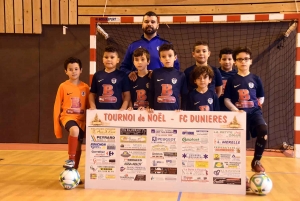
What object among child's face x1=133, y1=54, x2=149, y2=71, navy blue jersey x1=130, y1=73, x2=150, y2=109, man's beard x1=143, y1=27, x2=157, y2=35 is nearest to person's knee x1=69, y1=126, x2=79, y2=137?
navy blue jersey x1=130, y1=73, x2=150, y2=109

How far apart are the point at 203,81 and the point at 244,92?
0.53 metres

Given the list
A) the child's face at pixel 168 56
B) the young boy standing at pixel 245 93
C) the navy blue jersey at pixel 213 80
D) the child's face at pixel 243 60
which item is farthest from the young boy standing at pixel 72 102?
the child's face at pixel 243 60

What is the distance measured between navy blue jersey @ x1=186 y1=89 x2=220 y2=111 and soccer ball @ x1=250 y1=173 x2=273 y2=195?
87 centimetres

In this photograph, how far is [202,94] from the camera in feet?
13.4

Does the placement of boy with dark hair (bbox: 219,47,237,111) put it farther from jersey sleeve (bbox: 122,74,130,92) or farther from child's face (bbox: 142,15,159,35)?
jersey sleeve (bbox: 122,74,130,92)

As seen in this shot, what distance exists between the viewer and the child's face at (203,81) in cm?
400

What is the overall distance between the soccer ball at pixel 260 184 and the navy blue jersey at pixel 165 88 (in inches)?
45.1

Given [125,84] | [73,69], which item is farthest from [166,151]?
[73,69]

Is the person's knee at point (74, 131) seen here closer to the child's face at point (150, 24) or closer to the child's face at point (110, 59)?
the child's face at point (110, 59)

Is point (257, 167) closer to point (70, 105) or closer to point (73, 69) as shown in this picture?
point (70, 105)

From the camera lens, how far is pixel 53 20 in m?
8.09

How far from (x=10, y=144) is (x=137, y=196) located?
5294 mm

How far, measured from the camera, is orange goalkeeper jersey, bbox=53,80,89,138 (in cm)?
425

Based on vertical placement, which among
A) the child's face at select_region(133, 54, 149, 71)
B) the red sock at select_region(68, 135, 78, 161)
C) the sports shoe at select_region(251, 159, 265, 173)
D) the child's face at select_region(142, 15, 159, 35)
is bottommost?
the sports shoe at select_region(251, 159, 265, 173)
